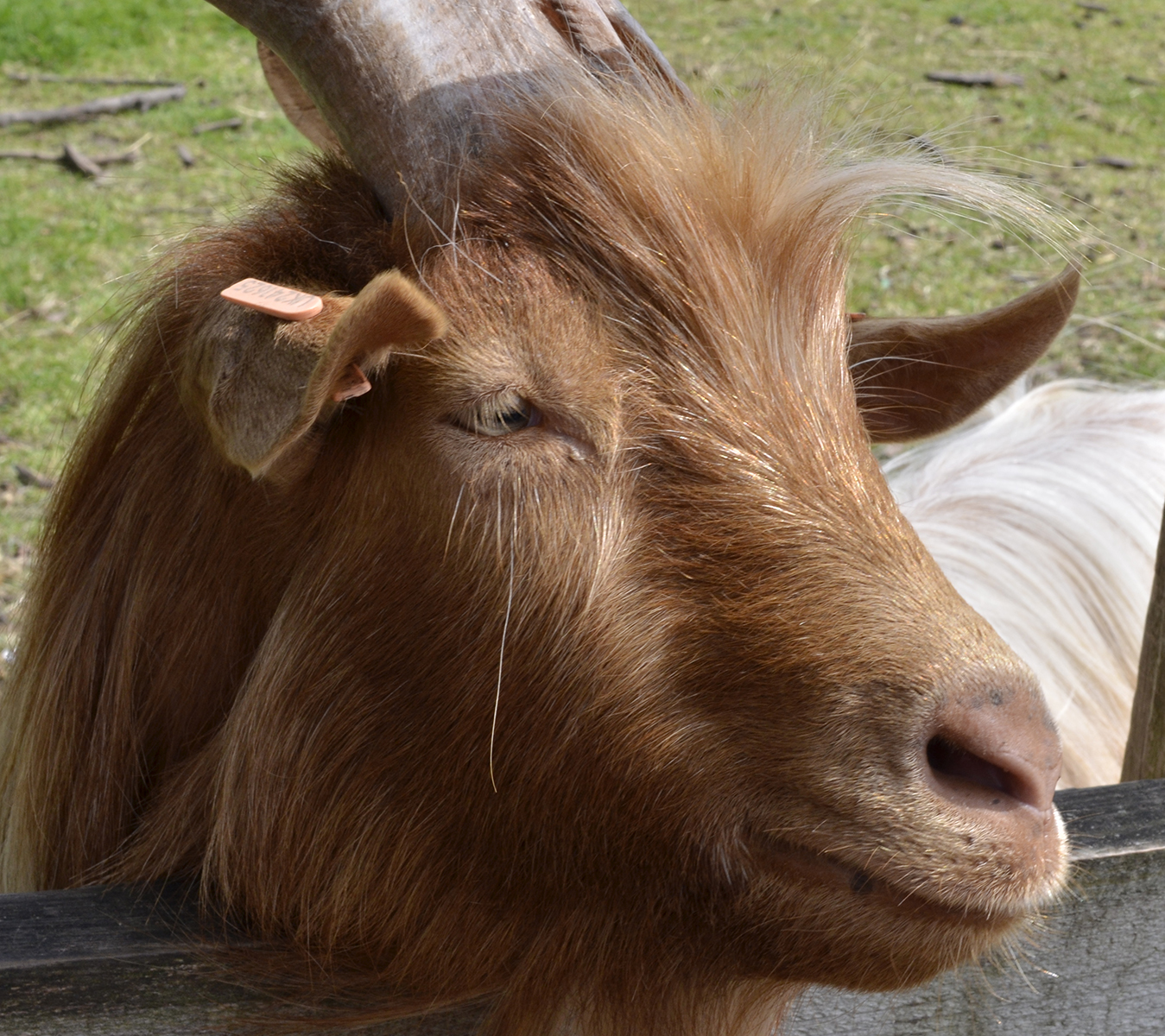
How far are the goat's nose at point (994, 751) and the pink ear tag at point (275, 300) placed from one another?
0.86 m

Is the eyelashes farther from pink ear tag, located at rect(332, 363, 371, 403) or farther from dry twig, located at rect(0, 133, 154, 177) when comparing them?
dry twig, located at rect(0, 133, 154, 177)

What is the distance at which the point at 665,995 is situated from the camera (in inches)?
69.7

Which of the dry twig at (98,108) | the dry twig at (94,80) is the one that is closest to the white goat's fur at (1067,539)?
the dry twig at (98,108)

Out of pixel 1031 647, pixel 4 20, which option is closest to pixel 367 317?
pixel 1031 647

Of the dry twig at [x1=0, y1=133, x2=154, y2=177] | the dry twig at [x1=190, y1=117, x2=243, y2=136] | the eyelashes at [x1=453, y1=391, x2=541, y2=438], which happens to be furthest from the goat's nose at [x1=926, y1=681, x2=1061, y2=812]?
the dry twig at [x1=190, y1=117, x2=243, y2=136]

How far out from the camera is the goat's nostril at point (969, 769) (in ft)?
5.13

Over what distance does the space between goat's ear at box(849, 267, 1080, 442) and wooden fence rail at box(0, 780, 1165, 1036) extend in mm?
683

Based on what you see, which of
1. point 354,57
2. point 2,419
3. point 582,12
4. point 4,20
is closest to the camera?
point 354,57

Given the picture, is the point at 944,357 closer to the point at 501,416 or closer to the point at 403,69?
the point at 501,416

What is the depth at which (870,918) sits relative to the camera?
1597 mm

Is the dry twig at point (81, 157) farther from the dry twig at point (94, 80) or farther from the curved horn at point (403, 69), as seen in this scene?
the curved horn at point (403, 69)

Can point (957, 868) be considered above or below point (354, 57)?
below

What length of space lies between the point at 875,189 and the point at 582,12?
50 cm

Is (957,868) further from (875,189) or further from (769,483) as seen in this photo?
(875,189)
